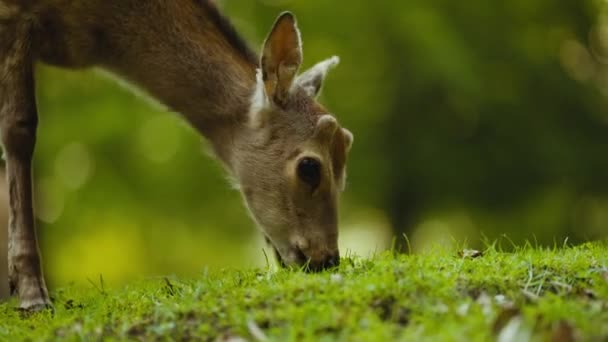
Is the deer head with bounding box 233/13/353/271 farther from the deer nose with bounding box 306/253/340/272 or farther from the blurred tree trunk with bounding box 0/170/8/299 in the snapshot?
the blurred tree trunk with bounding box 0/170/8/299

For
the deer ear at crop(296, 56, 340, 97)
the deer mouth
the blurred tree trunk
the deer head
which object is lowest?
the blurred tree trunk

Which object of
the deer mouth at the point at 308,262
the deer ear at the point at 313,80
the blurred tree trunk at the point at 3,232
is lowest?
the blurred tree trunk at the point at 3,232

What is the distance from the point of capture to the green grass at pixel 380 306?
12.6ft

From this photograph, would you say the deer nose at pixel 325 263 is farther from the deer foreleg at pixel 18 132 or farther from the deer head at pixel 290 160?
the deer foreleg at pixel 18 132

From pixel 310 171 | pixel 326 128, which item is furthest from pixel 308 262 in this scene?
pixel 326 128

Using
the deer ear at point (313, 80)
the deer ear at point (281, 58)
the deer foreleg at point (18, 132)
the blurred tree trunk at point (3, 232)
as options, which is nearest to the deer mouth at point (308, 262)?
the deer ear at point (281, 58)

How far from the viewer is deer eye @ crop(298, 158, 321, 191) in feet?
22.1

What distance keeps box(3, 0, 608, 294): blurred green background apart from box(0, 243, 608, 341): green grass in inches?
304

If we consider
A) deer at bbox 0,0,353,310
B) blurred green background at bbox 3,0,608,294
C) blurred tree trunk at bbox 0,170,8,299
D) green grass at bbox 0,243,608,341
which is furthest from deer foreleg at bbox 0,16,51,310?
blurred green background at bbox 3,0,608,294

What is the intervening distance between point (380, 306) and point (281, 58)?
316 cm

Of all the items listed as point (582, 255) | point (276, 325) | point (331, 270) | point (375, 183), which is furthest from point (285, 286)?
point (375, 183)

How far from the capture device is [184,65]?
745 centimetres

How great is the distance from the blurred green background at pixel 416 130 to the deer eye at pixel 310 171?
6573 millimetres

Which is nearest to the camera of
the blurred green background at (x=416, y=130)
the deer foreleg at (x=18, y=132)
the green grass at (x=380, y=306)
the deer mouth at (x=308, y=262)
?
the green grass at (x=380, y=306)
